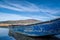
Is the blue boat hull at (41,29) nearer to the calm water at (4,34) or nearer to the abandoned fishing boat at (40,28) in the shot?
the abandoned fishing boat at (40,28)

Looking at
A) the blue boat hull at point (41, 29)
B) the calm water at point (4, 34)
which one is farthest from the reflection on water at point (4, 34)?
the blue boat hull at point (41, 29)

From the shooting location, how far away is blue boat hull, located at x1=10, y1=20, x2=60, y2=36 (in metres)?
1.66

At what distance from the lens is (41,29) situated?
5.47 feet

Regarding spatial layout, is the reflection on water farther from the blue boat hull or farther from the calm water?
the blue boat hull

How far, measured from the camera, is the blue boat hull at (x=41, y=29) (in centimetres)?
166

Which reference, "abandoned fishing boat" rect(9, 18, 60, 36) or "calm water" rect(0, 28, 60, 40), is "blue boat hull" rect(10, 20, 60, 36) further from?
"calm water" rect(0, 28, 60, 40)

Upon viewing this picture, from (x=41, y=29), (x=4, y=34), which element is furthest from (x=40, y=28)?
(x=4, y=34)

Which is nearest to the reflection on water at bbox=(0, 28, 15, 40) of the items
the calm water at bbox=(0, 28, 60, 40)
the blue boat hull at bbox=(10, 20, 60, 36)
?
the calm water at bbox=(0, 28, 60, 40)

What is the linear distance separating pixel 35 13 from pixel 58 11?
0.29 m

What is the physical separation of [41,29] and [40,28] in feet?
0.06

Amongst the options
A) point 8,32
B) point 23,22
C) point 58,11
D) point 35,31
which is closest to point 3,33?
point 8,32

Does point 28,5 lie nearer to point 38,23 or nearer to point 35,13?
point 35,13

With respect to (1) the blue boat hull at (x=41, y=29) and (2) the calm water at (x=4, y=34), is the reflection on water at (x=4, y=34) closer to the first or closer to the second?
(2) the calm water at (x=4, y=34)

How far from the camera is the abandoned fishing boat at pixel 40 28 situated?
166 centimetres
